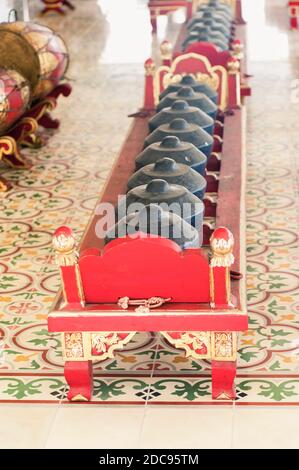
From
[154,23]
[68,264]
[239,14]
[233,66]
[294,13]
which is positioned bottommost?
[154,23]

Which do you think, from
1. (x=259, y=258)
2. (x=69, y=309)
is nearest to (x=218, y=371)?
(x=69, y=309)

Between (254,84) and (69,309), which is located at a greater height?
(69,309)

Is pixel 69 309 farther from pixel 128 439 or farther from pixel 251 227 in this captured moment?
pixel 251 227

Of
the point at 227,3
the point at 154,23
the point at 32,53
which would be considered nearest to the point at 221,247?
the point at 32,53

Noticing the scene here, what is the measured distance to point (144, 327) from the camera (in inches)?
103

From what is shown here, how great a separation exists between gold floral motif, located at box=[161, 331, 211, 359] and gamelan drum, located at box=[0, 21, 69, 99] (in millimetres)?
2855

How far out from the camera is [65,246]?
8.41 ft

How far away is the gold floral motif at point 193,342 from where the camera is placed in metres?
2.64

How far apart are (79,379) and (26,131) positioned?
8.52 feet

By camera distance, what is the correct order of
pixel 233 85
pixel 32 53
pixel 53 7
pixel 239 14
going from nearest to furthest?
pixel 233 85, pixel 32 53, pixel 239 14, pixel 53 7

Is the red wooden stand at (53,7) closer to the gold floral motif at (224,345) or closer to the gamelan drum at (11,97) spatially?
the gamelan drum at (11,97)

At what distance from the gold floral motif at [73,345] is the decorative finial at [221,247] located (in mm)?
448

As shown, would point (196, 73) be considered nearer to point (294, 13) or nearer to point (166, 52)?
point (166, 52)

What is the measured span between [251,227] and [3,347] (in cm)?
136
